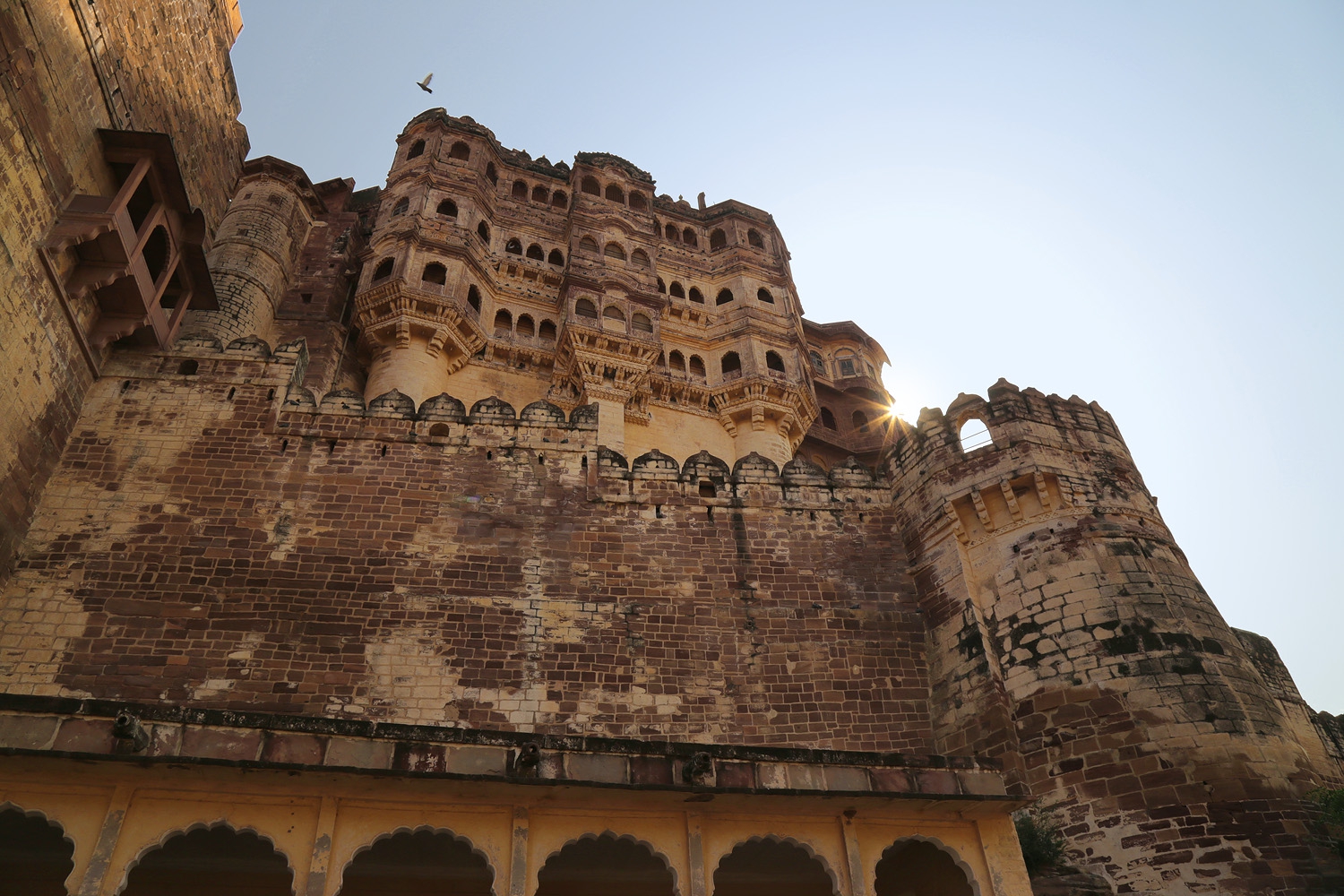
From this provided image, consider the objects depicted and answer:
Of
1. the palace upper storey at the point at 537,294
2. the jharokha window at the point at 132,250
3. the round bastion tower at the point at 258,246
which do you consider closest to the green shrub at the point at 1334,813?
the palace upper storey at the point at 537,294

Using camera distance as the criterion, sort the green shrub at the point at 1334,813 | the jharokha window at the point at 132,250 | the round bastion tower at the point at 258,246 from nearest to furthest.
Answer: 1. the green shrub at the point at 1334,813
2. the jharokha window at the point at 132,250
3. the round bastion tower at the point at 258,246

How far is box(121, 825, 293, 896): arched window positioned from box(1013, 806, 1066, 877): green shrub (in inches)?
264

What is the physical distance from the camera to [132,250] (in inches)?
476

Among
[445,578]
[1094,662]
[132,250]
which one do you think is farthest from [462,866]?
[132,250]

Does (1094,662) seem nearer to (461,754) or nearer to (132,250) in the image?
(461,754)

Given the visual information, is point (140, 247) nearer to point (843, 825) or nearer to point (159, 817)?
point (159, 817)

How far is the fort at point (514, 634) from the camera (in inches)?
251

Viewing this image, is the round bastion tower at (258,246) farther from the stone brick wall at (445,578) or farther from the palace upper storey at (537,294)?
Result: the stone brick wall at (445,578)

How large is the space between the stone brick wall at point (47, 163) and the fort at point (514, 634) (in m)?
0.06

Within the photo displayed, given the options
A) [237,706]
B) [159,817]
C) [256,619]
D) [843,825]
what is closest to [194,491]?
[256,619]

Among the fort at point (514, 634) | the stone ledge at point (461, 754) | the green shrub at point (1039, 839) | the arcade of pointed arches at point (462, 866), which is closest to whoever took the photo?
the stone ledge at point (461, 754)

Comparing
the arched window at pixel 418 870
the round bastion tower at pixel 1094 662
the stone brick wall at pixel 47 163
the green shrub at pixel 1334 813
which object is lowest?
the arched window at pixel 418 870

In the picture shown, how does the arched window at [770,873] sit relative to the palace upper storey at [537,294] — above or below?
below

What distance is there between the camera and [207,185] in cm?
1700
